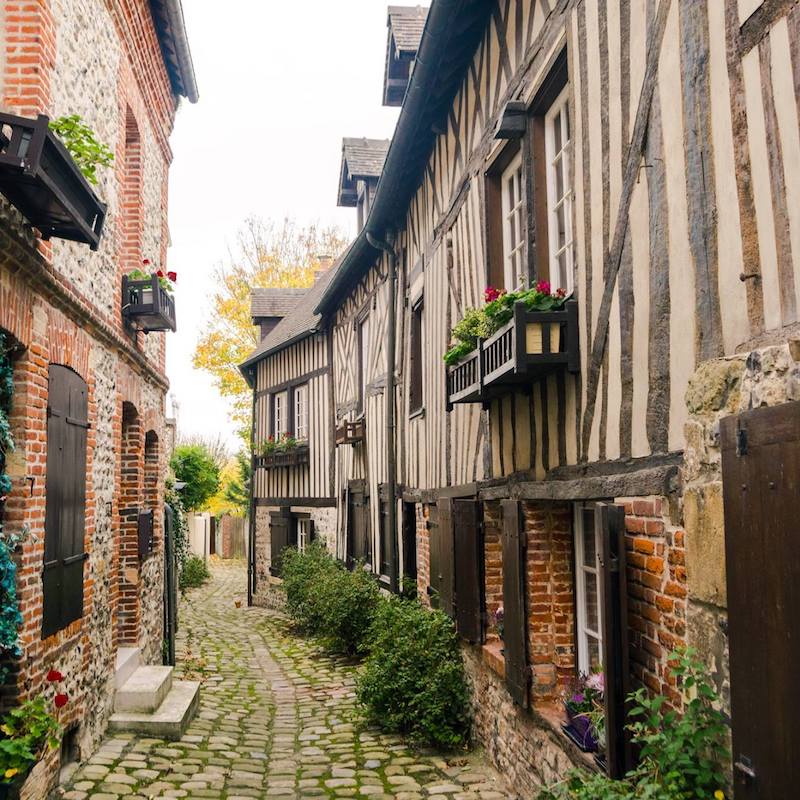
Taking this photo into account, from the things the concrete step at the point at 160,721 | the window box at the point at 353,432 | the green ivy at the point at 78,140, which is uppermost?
the green ivy at the point at 78,140

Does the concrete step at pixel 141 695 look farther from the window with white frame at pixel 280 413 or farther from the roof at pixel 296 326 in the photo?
the window with white frame at pixel 280 413

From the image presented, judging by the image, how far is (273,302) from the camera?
20.3 meters

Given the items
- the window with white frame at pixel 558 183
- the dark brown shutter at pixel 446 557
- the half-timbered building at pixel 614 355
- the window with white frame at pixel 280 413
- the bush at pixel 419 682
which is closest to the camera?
the half-timbered building at pixel 614 355

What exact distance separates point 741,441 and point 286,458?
1409cm

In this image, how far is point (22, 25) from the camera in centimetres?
513

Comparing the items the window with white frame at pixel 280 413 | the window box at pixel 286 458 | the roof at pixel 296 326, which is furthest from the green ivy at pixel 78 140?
the window with white frame at pixel 280 413

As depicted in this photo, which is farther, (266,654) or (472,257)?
(266,654)

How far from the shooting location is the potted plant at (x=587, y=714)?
409 centimetres

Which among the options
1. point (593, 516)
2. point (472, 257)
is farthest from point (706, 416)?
point (472, 257)

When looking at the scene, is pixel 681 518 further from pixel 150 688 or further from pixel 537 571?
pixel 150 688

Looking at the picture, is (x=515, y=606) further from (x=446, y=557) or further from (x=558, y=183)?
(x=558, y=183)

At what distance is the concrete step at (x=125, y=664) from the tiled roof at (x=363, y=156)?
856cm

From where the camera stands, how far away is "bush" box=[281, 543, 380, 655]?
10703mm

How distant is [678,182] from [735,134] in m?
0.43
